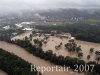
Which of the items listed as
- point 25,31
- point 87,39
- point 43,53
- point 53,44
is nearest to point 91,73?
point 43,53

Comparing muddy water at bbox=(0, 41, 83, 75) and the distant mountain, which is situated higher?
the distant mountain

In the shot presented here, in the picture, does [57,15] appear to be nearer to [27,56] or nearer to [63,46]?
[63,46]

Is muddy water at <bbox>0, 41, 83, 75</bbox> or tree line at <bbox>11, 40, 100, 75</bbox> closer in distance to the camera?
muddy water at <bbox>0, 41, 83, 75</bbox>

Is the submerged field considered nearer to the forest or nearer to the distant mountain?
the forest

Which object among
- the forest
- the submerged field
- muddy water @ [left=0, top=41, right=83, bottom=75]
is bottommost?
muddy water @ [left=0, top=41, right=83, bottom=75]

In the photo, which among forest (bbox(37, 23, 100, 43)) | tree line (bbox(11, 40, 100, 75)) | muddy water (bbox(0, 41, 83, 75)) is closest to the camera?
muddy water (bbox(0, 41, 83, 75))

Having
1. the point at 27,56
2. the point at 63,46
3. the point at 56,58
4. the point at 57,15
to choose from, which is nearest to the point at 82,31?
the point at 63,46

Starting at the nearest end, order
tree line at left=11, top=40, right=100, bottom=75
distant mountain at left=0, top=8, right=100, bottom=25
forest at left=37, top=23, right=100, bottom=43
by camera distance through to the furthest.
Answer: tree line at left=11, top=40, right=100, bottom=75
forest at left=37, top=23, right=100, bottom=43
distant mountain at left=0, top=8, right=100, bottom=25

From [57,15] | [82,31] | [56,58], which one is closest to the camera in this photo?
[56,58]

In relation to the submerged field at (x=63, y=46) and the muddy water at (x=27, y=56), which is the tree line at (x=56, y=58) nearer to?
the muddy water at (x=27, y=56)

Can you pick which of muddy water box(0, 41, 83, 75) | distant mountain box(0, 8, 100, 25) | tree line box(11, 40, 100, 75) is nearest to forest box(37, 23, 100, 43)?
tree line box(11, 40, 100, 75)

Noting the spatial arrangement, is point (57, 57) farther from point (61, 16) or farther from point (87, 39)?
point (61, 16)
